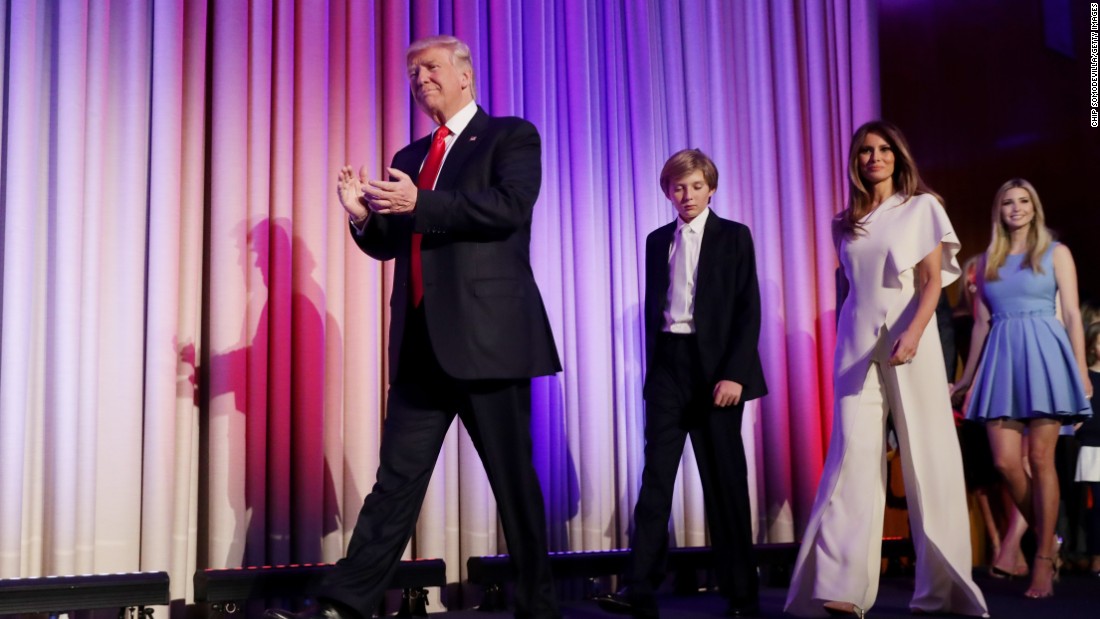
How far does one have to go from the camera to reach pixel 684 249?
3787 mm

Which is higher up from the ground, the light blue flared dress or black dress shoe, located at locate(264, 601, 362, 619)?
the light blue flared dress

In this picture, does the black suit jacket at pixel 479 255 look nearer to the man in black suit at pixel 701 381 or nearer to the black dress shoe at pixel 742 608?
Answer: the man in black suit at pixel 701 381

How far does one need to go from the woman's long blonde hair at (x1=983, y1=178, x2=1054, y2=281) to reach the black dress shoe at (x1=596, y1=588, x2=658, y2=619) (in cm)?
219

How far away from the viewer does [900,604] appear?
12.3ft

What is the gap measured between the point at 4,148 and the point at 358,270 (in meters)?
1.22

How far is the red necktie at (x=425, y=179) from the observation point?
2.82m

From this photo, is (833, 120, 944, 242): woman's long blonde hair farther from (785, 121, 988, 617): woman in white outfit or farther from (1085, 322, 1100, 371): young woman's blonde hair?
(1085, 322, 1100, 371): young woman's blonde hair

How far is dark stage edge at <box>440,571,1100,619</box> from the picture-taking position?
349 cm

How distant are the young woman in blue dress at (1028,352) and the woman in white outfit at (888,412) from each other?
3.75 feet

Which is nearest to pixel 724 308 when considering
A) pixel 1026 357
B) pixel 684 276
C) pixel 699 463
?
pixel 684 276

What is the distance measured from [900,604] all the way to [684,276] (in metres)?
1.35

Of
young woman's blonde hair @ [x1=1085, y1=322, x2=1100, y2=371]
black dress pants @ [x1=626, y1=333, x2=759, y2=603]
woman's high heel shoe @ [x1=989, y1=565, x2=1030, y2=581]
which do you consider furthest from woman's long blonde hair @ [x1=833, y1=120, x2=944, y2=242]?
young woman's blonde hair @ [x1=1085, y1=322, x2=1100, y2=371]

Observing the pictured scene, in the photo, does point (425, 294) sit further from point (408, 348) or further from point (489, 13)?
point (489, 13)

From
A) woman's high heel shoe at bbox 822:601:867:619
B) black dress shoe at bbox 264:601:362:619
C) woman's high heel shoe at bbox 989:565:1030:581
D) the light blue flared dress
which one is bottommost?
woman's high heel shoe at bbox 989:565:1030:581
